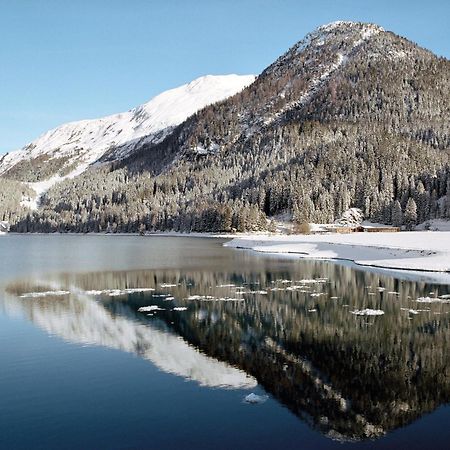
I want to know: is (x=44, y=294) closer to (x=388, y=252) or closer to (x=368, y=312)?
(x=368, y=312)

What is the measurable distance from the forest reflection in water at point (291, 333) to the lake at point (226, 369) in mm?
102

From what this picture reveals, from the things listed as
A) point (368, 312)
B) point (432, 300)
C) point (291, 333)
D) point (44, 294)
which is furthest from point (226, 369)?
point (44, 294)

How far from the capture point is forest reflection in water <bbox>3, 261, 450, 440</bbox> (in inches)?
797

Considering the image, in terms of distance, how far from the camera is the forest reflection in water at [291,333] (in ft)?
66.4

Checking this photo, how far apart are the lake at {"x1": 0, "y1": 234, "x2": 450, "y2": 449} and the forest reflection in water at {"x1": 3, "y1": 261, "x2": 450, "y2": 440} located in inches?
4.0

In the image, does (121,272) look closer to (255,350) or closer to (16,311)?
(16,311)

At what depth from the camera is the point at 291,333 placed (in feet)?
102

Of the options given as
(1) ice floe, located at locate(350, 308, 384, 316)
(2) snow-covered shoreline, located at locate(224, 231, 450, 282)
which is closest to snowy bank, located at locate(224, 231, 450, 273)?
(2) snow-covered shoreline, located at locate(224, 231, 450, 282)

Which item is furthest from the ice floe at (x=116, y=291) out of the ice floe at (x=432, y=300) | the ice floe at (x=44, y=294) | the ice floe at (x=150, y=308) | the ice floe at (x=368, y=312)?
the ice floe at (x=432, y=300)

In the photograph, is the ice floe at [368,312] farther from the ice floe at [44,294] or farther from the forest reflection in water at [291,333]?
the ice floe at [44,294]

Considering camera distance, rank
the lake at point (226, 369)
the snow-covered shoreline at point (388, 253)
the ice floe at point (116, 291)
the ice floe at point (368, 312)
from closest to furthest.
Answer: the lake at point (226, 369)
the ice floe at point (368, 312)
the ice floe at point (116, 291)
the snow-covered shoreline at point (388, 253)

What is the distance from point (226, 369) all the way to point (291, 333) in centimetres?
823

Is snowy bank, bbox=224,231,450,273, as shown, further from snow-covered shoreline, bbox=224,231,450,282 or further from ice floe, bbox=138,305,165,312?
ice floe, bbox=138,305,165,312

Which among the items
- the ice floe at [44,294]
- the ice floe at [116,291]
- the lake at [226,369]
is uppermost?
the ice floe at [44,294]
